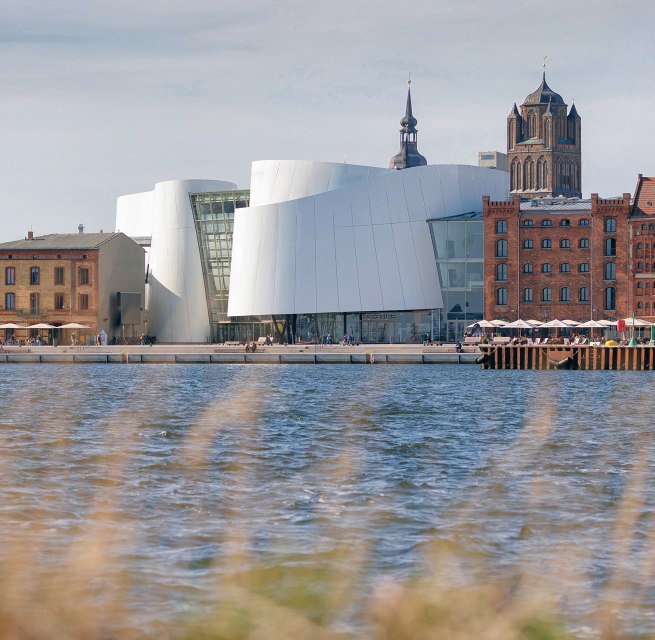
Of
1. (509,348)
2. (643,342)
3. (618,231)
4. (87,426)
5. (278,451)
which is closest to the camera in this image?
(278,451)

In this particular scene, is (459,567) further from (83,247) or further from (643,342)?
(83,247)

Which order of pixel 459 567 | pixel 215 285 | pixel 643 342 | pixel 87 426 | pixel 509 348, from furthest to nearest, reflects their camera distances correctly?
pixel 215 285 < pixel 643 342 < pixel 509 348 < pixel 87 426 < pixel 459 567

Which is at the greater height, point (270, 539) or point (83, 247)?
point (83, 247)

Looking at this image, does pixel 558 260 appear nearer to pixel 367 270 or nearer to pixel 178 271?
pixel 367 270

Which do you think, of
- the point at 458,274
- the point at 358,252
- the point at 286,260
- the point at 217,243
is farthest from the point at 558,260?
the point at 217,243

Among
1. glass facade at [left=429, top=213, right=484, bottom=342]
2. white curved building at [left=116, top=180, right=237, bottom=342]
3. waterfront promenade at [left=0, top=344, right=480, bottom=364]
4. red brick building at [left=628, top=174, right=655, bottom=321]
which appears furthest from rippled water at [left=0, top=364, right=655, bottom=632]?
white curved building at [left=116, top=180, right=237, bottom=342]

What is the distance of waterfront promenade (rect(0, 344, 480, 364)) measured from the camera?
102312 mm

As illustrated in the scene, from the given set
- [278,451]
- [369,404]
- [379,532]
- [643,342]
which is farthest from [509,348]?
[379,532]

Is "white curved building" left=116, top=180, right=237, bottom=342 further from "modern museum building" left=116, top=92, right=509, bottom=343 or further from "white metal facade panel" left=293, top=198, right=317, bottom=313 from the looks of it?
"white metal facade panel" left=293, top=198, right=317, bottom=313

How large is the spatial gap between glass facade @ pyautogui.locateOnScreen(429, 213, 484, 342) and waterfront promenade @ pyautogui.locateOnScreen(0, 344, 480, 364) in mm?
6805

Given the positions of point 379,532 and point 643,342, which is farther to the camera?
point 643,342

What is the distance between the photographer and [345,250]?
118562 millimetres

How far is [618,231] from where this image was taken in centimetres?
11394

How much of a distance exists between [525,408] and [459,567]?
3571 cm
